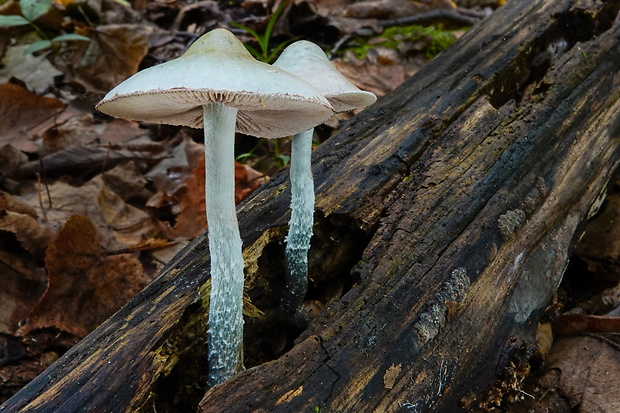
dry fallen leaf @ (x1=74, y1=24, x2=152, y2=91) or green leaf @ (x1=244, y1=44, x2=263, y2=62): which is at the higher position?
green leaf @ (x1=244, y1=44, x2=263, y2=62)

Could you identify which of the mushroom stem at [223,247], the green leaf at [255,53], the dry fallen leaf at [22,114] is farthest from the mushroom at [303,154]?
the dry fallen leaf at [22,114]

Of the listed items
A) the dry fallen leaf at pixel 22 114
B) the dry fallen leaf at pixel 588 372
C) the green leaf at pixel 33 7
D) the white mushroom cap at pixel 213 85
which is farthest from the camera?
the green leaf at pixel 33 7

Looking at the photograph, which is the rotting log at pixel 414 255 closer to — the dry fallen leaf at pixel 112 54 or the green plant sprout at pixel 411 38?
the green plant sprout at pixel 411 38

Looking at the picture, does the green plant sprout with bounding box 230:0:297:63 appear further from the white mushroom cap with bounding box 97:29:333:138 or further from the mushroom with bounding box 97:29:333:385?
the white mushroom cap with bounding box 97:29:333:138

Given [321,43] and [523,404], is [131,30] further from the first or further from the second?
[523,404]

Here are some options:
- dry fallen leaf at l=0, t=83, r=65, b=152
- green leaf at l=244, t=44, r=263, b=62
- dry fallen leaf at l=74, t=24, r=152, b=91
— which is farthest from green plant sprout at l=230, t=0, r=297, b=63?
dry fallen leaf at l=0, t=83, r=65, b=152
